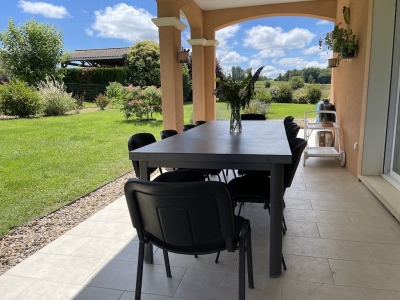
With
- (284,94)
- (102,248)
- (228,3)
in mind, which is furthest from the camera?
(284,94)

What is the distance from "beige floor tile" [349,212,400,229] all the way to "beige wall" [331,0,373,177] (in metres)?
1.29

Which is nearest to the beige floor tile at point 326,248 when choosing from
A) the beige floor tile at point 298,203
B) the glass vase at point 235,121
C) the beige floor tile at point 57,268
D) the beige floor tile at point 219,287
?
the beige floor tile at point 219,287

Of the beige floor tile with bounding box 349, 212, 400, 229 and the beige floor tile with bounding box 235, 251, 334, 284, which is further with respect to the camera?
the beige floor tile with bounding box 349, 212, 400, 229

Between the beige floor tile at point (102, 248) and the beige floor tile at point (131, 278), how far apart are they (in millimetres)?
127

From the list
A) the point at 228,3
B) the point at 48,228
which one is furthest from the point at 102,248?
the point at 228,3

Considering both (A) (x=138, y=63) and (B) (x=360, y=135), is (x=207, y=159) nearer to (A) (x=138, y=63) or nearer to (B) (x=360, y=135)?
(B) (x=360, y=135)

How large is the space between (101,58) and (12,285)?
1590 cm

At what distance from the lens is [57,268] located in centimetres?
190

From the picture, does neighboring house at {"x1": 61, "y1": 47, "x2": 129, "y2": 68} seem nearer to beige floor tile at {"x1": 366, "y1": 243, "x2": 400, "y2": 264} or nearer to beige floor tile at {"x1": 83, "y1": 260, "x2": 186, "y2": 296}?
beige floor tile at {"x1": 83, "y1": 260, "x2": 186, "y2": 296}

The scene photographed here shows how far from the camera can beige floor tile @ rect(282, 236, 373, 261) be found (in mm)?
1978

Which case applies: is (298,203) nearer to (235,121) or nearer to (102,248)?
(235,121)

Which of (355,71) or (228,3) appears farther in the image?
(228,3)

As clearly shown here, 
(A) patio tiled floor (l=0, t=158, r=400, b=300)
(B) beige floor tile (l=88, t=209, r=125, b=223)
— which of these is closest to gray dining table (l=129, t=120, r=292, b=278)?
(A) patio tiled floor (l=0, t=158, r=400, b=300)

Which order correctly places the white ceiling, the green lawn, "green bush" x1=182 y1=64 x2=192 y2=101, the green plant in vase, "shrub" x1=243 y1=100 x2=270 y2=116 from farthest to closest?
"green bush" x1=182 y1=64 x2=192 y2=101, "shrub" x1=243 y1=100 x2=270 y2=116, the white ceiling, the green lawn, the green plant in vase
